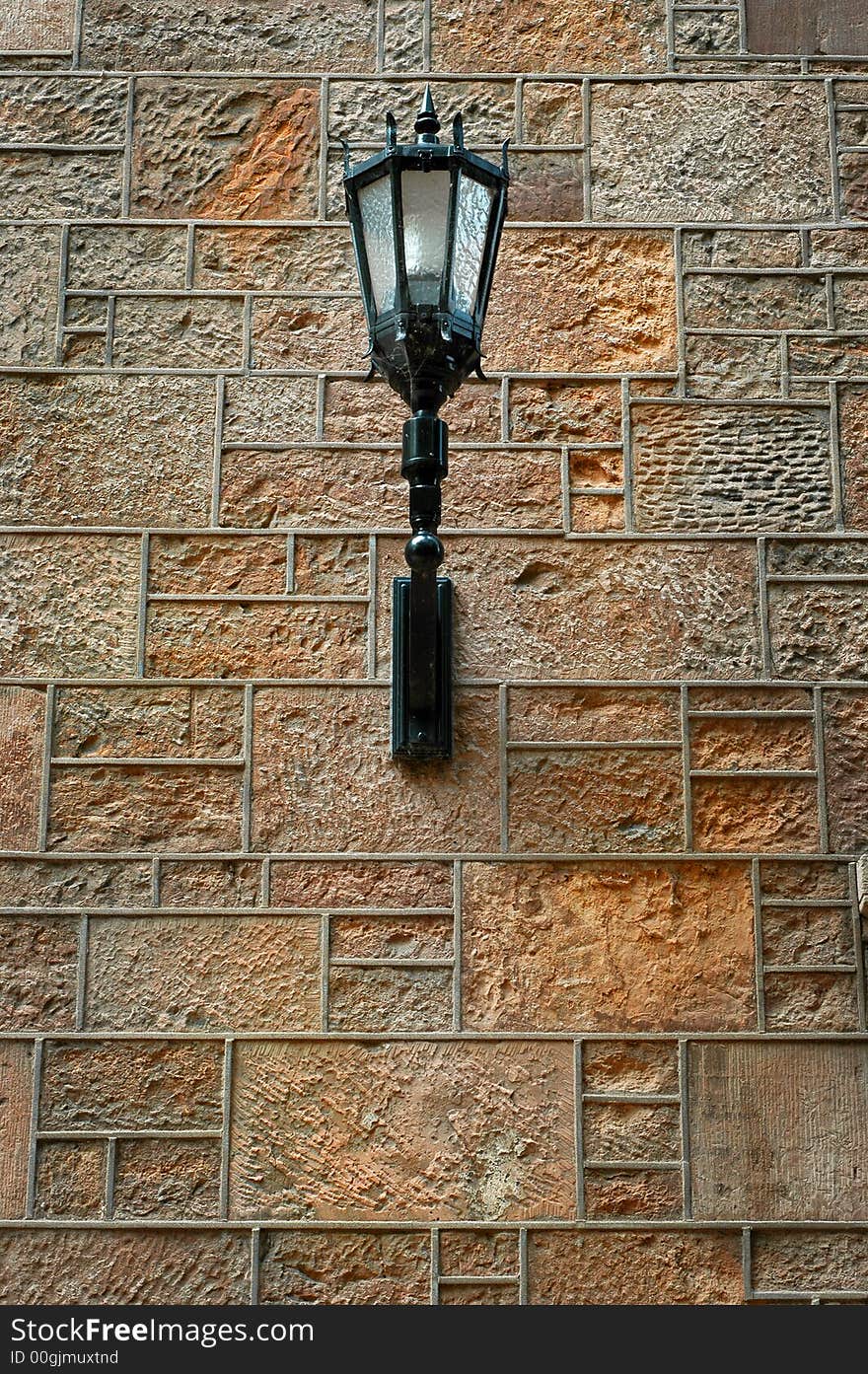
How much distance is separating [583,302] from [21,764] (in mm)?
1762

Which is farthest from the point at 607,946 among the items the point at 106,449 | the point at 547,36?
the point at 547,36

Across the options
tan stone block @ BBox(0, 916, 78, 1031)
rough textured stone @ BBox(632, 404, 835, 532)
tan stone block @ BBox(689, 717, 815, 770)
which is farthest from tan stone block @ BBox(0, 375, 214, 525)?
tan stone block @ BBox(689, 717, 815, 770)

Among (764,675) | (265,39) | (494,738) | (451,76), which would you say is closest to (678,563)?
(764,675)

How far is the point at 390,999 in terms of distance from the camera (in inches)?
132

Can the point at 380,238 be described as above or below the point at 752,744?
above

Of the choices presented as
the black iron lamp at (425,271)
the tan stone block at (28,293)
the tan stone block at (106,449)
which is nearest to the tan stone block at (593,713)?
the black iron lamp at (425,271)

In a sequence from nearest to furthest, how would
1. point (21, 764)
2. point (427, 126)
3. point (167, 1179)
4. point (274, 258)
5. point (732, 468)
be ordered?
point (427, 126) → point (167, 1179) → point (21, 764) → point (732, 468) → point (274, 258)

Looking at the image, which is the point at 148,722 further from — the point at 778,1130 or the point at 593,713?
the point at 778,1130

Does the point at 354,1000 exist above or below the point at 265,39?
below

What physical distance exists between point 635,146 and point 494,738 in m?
1.57

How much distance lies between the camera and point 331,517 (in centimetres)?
362

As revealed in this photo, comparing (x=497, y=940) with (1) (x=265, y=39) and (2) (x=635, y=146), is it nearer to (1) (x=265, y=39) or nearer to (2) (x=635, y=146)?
(2) (x=635, y=146)

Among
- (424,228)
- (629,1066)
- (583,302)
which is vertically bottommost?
(629,1066)

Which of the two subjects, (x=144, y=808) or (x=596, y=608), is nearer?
(x=144, y=808)
